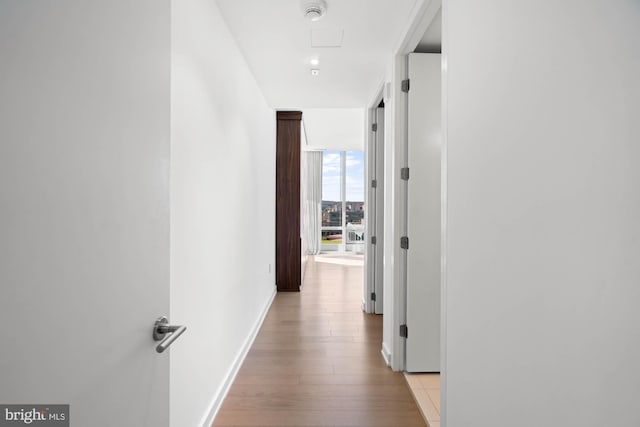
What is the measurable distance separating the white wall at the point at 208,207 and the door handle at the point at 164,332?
0.54 meters

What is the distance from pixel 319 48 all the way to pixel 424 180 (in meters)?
1.33

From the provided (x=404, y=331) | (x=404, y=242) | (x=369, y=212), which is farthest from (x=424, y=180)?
(x=369, y=212)

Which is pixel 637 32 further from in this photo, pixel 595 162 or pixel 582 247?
pixel 582 247

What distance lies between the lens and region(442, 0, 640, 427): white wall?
2.04ft

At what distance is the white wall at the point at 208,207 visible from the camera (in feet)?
4.88

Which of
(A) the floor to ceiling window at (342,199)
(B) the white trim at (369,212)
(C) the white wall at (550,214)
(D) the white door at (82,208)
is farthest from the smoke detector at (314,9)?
(A) the floor to ceiling window at (342,199)

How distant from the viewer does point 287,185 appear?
15.8 feet

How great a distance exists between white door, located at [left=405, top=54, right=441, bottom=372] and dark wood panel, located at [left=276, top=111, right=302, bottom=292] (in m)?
2.57

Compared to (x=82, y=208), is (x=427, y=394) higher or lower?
lower

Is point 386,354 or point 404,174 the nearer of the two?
point 404,174

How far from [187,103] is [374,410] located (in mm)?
2089

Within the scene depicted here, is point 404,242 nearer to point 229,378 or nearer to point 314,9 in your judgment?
point 229,378

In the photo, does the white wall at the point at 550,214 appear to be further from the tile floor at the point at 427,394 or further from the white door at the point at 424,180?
the white door at the point at 424,180

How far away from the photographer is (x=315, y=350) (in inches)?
114
